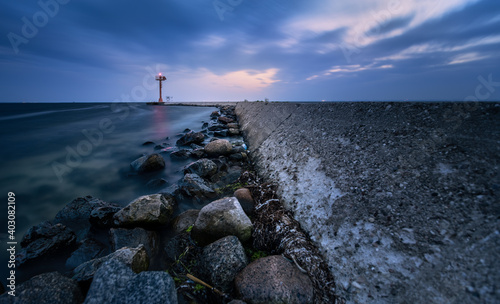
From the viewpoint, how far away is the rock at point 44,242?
3.06 metres

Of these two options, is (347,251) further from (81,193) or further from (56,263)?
(81,193)

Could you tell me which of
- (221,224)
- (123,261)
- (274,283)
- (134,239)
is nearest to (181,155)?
(134,239)

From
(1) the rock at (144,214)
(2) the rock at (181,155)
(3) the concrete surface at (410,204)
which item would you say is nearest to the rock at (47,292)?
(1) the rock at (144,214)

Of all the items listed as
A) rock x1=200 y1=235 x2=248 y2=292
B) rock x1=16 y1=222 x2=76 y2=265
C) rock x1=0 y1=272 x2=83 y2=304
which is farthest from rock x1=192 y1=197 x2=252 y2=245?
rock x1=16 y1=222 x2=76 y2=265

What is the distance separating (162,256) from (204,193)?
1.88m

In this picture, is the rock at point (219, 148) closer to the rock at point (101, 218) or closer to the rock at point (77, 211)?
the rock at point (77, 211)

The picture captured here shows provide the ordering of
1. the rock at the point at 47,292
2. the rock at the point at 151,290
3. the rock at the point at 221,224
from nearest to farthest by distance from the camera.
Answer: the rock at the point at 151,290, the rock at the point at 47,292, the rock at the point at 221,224

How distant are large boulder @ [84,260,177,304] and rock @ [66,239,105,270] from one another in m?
1.52

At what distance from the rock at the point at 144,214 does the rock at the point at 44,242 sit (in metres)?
0.79

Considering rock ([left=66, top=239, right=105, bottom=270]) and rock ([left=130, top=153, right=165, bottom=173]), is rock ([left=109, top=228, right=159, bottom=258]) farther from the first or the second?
rock ([left=130, top=153, right=165, bottom=173])

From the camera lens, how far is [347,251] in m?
2.15

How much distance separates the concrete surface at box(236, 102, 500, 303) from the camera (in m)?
1.58

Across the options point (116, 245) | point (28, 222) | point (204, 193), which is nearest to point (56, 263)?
point (116, 245)

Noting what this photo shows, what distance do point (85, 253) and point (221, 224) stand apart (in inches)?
94.7
